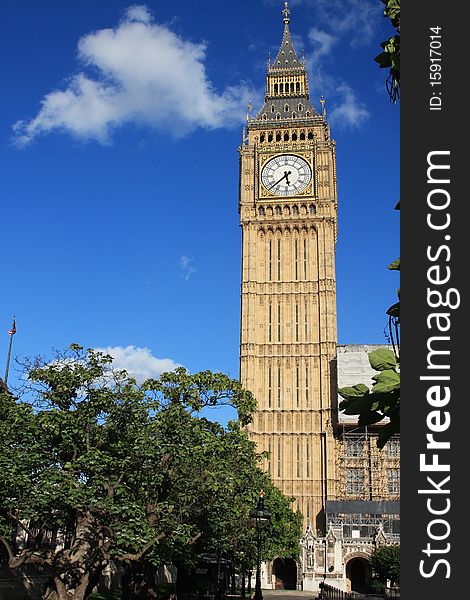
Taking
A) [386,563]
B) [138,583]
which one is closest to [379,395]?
[138,583]

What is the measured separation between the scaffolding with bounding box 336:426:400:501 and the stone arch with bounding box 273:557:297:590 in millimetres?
8143

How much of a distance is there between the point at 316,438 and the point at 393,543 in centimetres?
1282

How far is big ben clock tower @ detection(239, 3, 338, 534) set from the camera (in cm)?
6906

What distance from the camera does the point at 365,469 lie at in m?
69.6

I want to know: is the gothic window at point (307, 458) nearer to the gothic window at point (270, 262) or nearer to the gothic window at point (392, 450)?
the gothic window at point (392, 450)

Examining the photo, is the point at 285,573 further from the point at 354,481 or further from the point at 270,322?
the point at 270,322

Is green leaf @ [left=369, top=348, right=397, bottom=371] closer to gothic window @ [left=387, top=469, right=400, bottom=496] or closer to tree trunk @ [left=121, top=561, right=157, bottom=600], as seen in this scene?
tree trunk @ [left=121, top=561, right=157, bottom=600]

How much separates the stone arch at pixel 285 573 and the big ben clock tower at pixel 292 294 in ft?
13.0

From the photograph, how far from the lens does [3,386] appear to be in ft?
153

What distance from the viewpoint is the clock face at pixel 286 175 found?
254 ft

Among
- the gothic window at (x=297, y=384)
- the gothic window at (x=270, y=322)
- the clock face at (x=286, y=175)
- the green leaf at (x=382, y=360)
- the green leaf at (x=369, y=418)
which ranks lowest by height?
the green leaf at (x=369, y=418)

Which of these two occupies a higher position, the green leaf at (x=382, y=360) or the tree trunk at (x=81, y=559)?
the green leaf at (x=382, y=360)

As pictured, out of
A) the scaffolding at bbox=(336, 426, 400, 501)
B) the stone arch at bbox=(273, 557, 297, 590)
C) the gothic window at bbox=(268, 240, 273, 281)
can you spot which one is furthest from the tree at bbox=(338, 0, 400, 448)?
the gothic window at bbox=(268, 240, 273, 281)

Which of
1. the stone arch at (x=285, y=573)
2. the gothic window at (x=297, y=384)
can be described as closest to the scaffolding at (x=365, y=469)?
the gothic window at (x=297, y=384)
